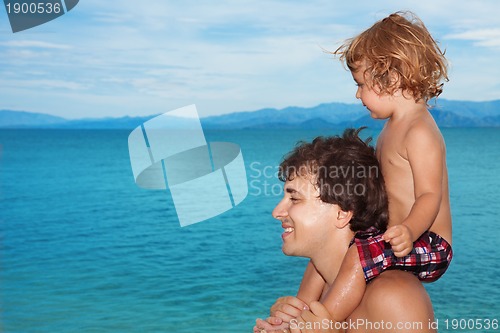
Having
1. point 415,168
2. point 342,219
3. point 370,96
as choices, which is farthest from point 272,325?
point 370,96

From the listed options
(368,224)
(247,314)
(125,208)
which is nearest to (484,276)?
(247,314)

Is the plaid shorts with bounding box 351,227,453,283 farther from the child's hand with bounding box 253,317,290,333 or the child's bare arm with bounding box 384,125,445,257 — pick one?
the child's hand with bounding box 253,317,290,333

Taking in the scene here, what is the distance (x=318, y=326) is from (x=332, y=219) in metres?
0.36

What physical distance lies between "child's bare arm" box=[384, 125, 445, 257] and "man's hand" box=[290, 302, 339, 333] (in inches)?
15.1

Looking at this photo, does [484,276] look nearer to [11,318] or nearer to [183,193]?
[11,318]

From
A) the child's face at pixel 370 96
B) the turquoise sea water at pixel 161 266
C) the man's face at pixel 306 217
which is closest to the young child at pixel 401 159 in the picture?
the child's face at pixel 370 96

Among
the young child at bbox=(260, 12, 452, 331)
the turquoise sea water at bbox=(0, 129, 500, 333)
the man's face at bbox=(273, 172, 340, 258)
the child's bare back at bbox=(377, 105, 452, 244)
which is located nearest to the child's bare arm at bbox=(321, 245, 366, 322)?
the young child at bbox=(260, 12, 452, 331)

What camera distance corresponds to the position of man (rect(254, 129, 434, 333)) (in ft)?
7.59

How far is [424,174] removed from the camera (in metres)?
2.59

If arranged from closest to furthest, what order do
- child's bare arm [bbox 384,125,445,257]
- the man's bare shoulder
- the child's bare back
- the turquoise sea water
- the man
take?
the man's bare shoulder, the man, child's bare arm [bbox 384,125,445,257], the child's bare back, the turquoise sea water

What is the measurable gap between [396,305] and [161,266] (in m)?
16.6

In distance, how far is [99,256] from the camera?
64.6 ft

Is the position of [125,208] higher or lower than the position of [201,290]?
lower

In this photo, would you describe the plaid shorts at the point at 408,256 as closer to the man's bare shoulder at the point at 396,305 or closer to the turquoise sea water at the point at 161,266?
the man's bare shoulder at the point at 396,305
